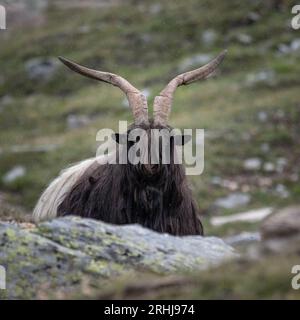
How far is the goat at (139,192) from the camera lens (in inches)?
464

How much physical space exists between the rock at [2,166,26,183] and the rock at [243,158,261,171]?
277 inches

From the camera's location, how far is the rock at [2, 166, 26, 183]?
99.3 feet

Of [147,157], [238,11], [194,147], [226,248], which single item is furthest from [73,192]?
[238,11]

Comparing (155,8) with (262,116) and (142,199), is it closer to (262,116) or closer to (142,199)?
(262,116)

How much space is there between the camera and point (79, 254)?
→ 790cm

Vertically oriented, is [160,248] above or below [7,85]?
below

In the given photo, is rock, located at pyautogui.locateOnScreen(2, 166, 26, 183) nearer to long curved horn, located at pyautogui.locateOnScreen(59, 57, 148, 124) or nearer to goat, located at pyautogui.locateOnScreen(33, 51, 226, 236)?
long curved horn, located at pyautogui.locateOnScreen(59, 57, 148, 124)

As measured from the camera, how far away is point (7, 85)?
150 ft

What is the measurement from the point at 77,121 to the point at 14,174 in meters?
8.00

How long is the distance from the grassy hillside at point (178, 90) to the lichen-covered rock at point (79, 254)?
13.7 m

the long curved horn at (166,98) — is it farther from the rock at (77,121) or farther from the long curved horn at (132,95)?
the rock at (77,121)

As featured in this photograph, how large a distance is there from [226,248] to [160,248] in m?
1.00

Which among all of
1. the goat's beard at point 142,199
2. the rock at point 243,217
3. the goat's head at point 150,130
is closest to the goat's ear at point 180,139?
the goat's head at point 150,130
